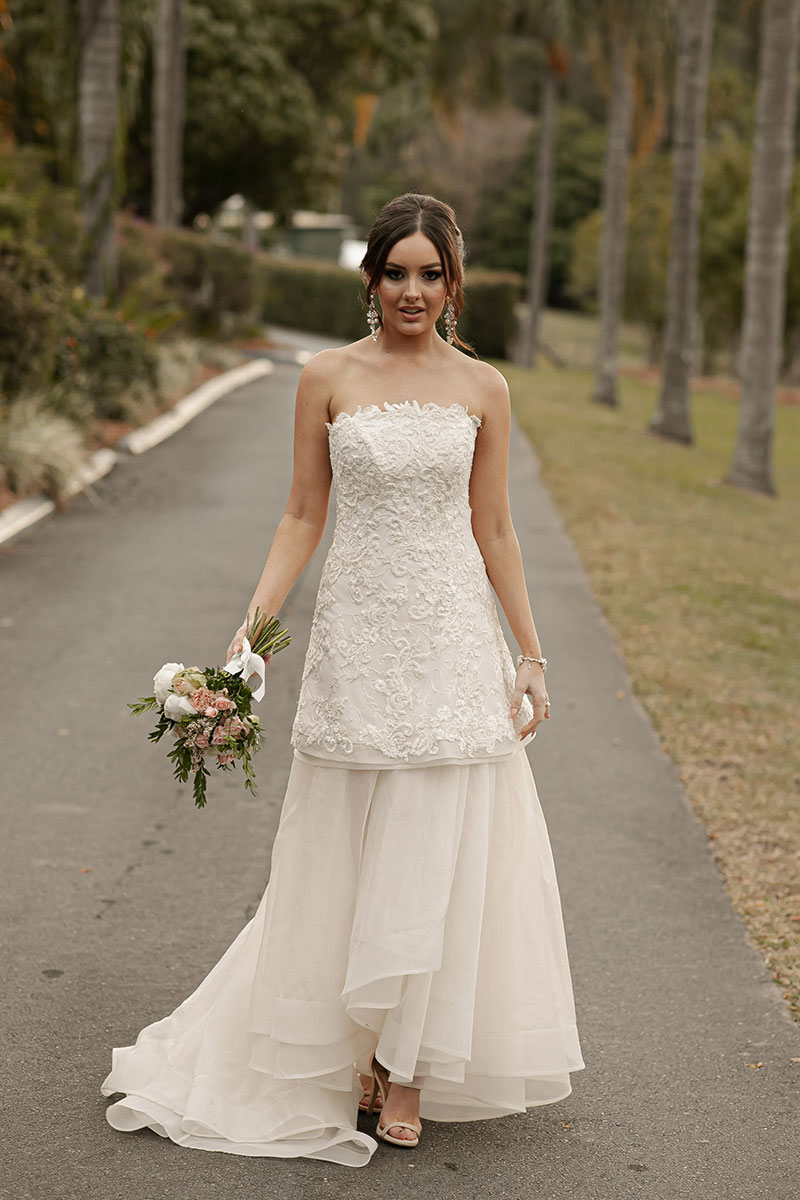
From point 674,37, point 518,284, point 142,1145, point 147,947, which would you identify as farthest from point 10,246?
point 518,284

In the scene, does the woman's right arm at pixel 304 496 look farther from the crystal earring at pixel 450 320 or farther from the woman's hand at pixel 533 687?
the woman's hand at pixel 533 687

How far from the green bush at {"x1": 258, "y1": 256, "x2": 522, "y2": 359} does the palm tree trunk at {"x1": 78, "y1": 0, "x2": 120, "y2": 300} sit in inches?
482

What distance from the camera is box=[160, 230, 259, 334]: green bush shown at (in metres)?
25.8

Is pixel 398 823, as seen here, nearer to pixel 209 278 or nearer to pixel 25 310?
pixel 25 310

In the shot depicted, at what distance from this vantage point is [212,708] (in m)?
3.42

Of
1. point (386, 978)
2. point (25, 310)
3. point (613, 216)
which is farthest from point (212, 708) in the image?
point (613, 216)

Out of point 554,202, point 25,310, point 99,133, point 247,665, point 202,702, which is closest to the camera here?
point 202,702

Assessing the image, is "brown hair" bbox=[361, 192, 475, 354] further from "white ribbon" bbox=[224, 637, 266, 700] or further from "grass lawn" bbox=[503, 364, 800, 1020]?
"grass lawn" bbox=[503, 364, 800, 1020]

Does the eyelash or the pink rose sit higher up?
the eyelash

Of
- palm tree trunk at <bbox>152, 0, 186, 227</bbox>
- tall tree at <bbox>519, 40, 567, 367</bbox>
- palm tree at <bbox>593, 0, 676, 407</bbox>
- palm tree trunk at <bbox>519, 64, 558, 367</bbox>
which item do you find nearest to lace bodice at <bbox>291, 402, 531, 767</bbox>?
palm tree at <bbox>593, 0, 676, 407</bbox>

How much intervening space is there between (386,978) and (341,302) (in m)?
40.2

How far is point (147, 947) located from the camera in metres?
4.69

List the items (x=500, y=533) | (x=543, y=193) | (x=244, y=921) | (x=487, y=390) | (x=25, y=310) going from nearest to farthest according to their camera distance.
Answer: (x=487, y=390)
(x=500, y=533)
(x=244, y=921)
(x=25, y=310)
(x=543, y=193)

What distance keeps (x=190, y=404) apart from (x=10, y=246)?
7.11m
